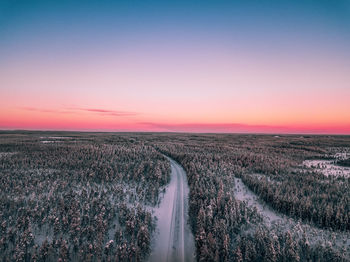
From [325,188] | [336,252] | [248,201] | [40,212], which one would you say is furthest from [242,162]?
[40,212]

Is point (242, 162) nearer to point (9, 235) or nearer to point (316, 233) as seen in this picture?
point (316, 233)

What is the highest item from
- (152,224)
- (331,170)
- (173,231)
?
(331,170)

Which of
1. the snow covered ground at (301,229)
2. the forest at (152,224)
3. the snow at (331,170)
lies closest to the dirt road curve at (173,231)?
the forest at (152,224)

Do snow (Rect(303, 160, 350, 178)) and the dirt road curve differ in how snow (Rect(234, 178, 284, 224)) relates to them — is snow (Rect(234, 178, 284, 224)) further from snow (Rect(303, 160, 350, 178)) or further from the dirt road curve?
snow (Rect(303, 160, 350, 178))

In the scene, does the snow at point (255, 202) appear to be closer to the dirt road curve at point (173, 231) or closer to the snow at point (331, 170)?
the dirt road curve at point (173, 231)

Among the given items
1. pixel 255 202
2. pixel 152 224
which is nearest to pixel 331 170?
pixel 255 202

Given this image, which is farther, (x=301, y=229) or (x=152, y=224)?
(x=152, y=224)

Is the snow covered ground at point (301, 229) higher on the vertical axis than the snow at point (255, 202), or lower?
higher

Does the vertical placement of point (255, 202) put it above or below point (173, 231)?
above

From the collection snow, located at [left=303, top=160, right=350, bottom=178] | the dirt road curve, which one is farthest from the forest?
snow, located at [left=303, top=160, right=350, bottom=178]

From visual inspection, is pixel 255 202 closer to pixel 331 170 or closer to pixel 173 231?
pixel 173 231
